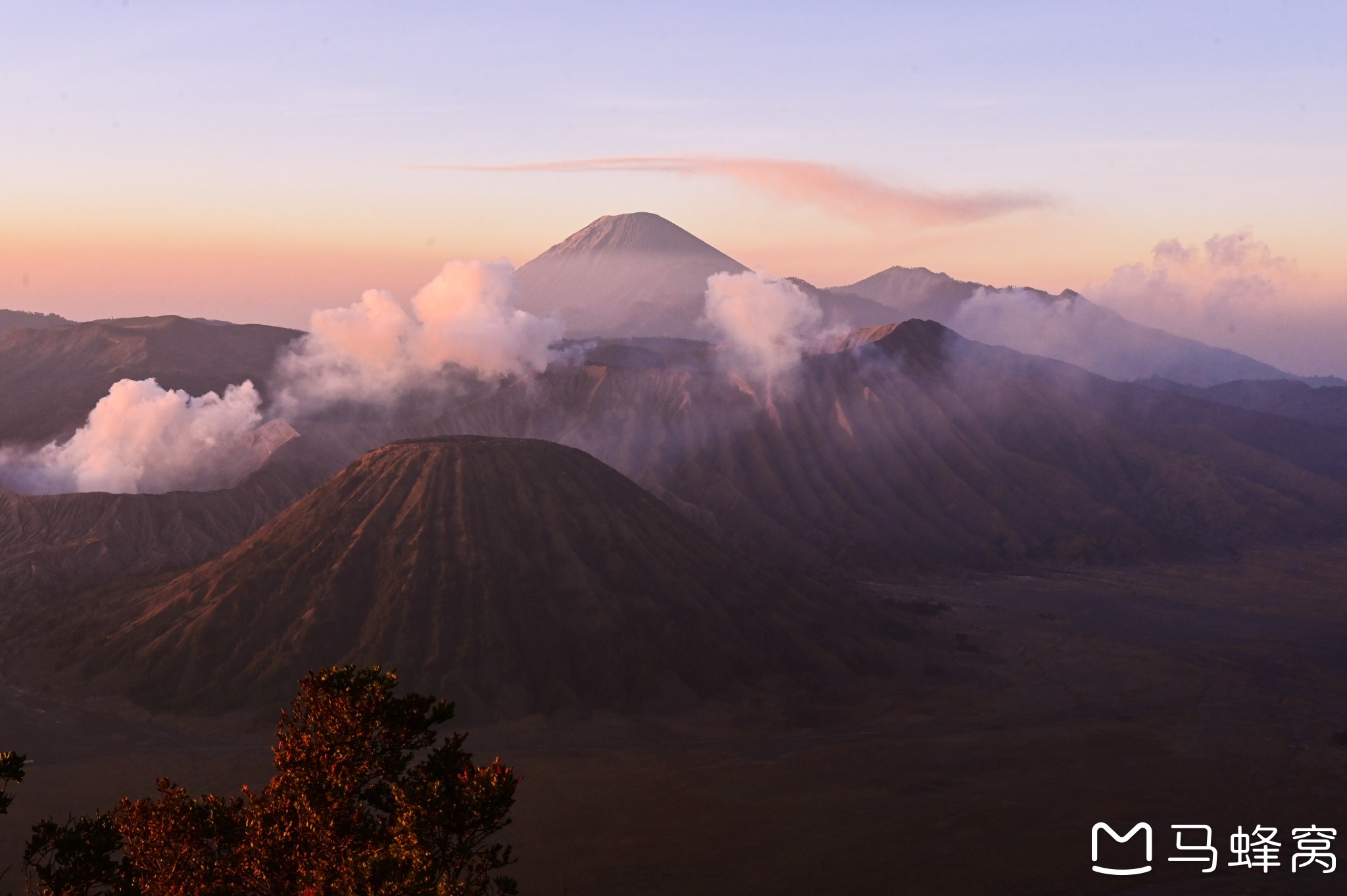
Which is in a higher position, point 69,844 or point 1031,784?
point 69,844

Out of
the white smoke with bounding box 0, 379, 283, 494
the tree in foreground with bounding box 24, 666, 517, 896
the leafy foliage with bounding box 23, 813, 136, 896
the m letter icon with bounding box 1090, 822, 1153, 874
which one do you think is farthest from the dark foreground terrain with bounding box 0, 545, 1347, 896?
the white smoke with bounding box 0, 379, 283, 494

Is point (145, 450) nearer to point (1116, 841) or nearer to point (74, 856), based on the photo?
point (1116, 841)

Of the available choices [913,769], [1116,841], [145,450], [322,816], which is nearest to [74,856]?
[322,816]

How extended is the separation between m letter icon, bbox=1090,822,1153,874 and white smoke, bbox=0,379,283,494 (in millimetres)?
115030

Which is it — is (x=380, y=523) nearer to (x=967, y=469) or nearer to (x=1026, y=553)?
(x=1026, y=553)

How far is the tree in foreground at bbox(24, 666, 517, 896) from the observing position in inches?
902

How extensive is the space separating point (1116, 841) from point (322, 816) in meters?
50.2

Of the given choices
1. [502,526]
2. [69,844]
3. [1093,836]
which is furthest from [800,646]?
[69,844]

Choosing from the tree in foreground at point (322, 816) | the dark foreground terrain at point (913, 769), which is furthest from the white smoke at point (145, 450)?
the tree in foreground at point (322, 816)

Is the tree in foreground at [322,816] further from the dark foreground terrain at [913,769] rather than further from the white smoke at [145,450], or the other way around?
the white smoke at [145,450]

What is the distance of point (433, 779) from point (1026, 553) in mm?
138664

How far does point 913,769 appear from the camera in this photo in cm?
7288

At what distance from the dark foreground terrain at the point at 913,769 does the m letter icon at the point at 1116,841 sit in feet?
1.41

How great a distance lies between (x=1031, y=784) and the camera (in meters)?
69.9
